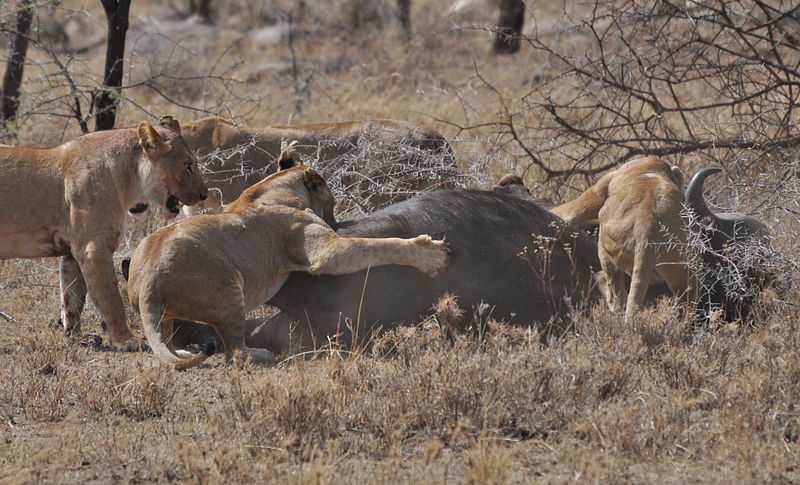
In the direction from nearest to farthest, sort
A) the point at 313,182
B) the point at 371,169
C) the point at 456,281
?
the point at 456,281
the point at 313,182
the point at 371,169

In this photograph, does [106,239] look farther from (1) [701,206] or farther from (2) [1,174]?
(1) [701,206]

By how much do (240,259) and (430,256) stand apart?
92 cm

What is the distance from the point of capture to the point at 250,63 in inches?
676

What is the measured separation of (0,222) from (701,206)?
3.71m

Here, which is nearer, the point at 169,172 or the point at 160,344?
the point at 160,344

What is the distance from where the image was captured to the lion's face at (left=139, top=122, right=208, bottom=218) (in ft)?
20.2

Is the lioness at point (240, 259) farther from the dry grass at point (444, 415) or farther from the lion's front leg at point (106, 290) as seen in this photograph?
the lion's front leg at point (106, 290)

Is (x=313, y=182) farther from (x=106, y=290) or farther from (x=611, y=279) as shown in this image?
(x=611, y=279)

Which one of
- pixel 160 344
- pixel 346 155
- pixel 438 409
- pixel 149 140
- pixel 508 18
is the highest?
pixel 508 18

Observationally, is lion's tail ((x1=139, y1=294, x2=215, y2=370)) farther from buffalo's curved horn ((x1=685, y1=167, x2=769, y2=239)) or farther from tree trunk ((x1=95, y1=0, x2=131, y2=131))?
tree trunk ((x1=95, y1=0, x2=131, y2=131))

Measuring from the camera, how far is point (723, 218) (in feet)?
21.0

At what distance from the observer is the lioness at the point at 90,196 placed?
598 centimetres

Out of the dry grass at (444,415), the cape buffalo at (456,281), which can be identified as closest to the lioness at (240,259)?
the cape buffalo at (456,281)

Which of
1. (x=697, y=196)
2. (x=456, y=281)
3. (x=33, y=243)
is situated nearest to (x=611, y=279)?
(x=697, y=196)
